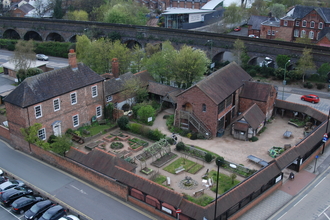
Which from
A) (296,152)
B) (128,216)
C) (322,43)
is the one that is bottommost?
(128,216)

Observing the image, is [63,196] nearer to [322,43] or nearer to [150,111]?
[150,111]

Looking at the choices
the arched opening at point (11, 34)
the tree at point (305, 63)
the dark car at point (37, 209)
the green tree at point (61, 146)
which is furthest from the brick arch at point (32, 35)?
the dark car at point (37, 209)

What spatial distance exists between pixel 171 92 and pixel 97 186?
19.2 metres

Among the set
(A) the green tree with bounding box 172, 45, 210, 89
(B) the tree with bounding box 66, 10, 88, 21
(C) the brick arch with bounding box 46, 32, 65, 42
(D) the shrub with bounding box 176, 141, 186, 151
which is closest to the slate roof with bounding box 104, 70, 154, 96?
(A) the green tree with bounding box 172, 45, 210, 89

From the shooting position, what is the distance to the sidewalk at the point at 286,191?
99.1ft

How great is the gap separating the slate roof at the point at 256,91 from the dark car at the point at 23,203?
2770 cm

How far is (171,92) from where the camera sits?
48.9 m

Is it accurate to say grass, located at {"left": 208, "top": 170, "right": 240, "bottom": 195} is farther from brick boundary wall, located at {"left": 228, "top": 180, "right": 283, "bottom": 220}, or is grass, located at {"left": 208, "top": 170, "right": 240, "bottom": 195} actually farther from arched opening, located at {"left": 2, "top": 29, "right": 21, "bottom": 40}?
arched opening, located at {"left": 2, "top": 29, "right": 21, "bottom": 40}

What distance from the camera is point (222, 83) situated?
44906 mm

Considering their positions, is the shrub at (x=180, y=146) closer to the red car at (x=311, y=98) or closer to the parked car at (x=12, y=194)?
the parked car at (x=12, y=194)

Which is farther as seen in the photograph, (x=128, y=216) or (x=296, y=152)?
(x=296, y=152)

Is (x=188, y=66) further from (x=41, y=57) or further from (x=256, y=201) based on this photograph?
(x=41, y=57)

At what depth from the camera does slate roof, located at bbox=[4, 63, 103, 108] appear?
3841 centimetres

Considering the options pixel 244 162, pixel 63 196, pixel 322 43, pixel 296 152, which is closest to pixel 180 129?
pixel 244 162
